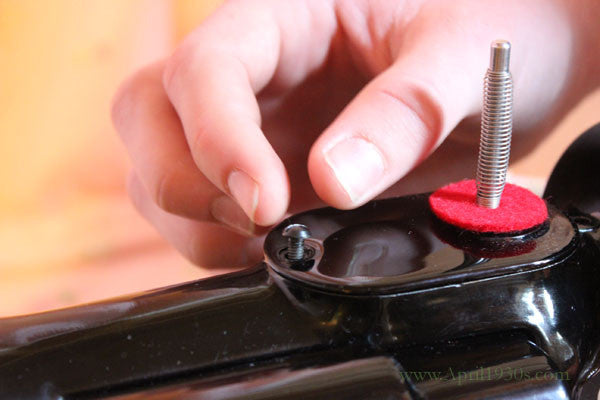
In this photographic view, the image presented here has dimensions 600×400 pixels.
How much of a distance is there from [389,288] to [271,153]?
0.35ft

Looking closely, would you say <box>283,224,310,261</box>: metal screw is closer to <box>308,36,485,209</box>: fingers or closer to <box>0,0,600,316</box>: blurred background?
<box>308,36,485,209</box>: fingers

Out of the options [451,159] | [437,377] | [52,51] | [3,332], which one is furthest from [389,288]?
[52,51]

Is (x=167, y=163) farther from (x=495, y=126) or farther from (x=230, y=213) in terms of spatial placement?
(x=495, y=126)

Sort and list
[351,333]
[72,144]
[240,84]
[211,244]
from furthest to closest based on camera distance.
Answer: [72,144]
[211,244]
[240,84]
[351,333]

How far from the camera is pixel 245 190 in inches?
13.0

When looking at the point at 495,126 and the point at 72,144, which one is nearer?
the point at 495,126

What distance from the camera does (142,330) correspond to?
0.87ft

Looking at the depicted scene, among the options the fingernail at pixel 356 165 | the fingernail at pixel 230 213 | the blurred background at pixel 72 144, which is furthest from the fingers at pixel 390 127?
the blurred background at pixel 72 144

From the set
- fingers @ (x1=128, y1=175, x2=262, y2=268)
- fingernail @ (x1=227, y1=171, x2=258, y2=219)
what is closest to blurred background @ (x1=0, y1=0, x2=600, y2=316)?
fingers @ (x1=128, y1=175, x2=262, y2=268)

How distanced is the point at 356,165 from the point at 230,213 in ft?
0.48

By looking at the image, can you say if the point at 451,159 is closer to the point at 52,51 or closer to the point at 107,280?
the point at 107,280

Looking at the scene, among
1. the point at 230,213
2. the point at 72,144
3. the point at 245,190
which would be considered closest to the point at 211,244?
the point at 230,213

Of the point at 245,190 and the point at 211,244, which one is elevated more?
the point at 245,190

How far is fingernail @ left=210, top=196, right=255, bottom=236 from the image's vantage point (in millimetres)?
435
